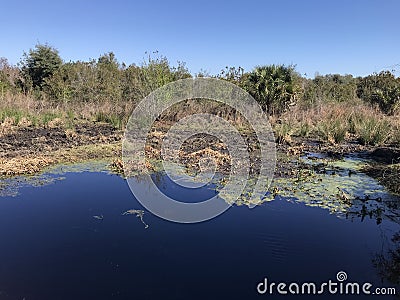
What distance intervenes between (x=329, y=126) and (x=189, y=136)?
4177mm

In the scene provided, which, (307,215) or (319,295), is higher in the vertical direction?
(307,215)

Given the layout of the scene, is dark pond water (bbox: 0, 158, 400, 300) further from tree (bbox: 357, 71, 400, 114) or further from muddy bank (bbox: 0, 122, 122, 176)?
tree (bbox: 357, 71, 400, 114)

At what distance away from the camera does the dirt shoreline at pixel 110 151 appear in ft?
18.5

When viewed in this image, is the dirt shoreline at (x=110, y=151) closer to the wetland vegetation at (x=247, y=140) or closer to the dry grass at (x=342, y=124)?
the wetland vegetation at (x=247, y=140)

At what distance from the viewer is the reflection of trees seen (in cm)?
269

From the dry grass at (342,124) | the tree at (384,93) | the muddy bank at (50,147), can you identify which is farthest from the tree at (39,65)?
the tree at (384,93)

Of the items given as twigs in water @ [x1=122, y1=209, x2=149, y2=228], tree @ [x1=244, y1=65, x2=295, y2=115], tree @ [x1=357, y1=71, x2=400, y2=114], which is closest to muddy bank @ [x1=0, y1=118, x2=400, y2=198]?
twigs in water @ [x1=122, y1=209, x2=149, y2=228]

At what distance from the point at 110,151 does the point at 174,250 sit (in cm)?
463

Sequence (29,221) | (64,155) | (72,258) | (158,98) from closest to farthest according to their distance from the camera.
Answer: (72,258), (29,221), (64,155), (158,98)

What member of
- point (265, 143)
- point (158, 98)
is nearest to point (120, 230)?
point (265, 143)

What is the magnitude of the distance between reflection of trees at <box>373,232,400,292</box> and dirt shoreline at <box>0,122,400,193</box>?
1958 mm

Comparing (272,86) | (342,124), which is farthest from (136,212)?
(272,86)

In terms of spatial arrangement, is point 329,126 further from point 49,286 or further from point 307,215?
point 49,286

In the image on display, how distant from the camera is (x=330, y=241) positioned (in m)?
3.30
